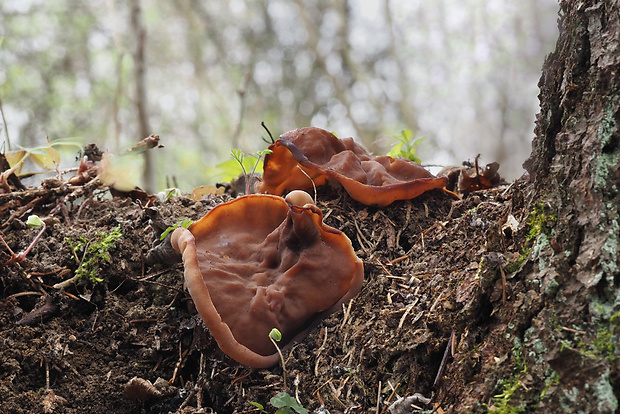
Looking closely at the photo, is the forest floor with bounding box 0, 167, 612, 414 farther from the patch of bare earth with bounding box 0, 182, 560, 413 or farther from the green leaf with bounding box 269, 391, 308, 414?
the green leaf with bounding box 269, 391, 308, 414

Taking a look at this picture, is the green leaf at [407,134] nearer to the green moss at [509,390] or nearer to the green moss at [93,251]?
the green moss at [93,251]

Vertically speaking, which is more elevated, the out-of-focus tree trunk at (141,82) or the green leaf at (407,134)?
the out-of-focus tree trunk at (141,82)

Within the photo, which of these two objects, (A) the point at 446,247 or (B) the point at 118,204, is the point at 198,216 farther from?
(A) the point at 446,247

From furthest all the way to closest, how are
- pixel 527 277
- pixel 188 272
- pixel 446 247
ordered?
pixel 446 247
pixel 188 272
pixel 527 277

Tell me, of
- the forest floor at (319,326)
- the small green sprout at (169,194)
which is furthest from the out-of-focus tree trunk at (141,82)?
the forest floor at (319,326)

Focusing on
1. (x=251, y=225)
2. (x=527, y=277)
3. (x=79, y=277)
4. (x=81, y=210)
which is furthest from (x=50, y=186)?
(x=527, y=277)

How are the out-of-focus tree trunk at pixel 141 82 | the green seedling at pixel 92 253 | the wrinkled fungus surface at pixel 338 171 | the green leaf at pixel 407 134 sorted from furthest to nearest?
1. the out-of-focus tree trunk at pixel 141 82
2. the green leaf at pixel 407 134
3. the wrinkled fungus surface at pixel 338 171
4. the green seedling at pixel 92 253

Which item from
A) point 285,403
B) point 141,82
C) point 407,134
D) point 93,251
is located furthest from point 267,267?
point 141,82

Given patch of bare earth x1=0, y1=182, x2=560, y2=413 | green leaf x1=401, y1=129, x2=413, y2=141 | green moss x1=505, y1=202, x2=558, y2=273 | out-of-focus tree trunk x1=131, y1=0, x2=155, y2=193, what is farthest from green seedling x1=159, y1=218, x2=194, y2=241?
out-of-focus tree trunk x1=131, y1=0, x2=155, y2=193
